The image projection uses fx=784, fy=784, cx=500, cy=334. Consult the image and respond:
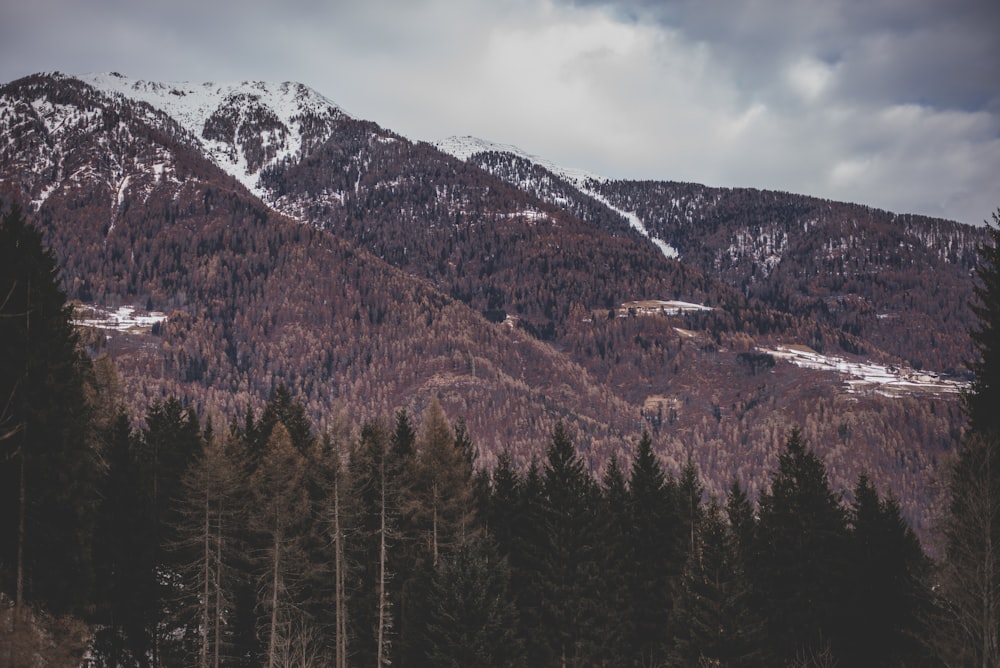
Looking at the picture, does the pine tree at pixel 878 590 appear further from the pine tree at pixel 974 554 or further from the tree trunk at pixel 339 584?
the tree trunk at pixel 339 584

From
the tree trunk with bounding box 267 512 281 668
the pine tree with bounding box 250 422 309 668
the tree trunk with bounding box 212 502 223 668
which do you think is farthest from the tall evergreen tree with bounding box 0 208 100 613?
the pine tree with bounding box 250 422 309 668

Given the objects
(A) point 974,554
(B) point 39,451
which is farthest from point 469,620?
(A) point 974,554

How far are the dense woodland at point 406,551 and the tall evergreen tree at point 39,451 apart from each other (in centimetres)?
8

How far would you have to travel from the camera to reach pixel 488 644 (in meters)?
35.5

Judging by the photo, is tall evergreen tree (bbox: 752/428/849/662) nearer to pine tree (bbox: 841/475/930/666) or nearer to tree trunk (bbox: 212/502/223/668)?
pine tree (bbox: 841/475/930/666)

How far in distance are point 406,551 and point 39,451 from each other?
25662 millimetres

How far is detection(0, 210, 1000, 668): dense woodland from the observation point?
28.2 metres

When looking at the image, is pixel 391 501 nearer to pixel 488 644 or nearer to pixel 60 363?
pixel 488 644

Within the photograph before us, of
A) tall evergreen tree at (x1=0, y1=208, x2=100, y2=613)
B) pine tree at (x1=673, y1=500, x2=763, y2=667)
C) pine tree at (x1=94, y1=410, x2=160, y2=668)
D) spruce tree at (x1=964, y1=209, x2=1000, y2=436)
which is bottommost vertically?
pine tree at (x1=94, y1=410, x2=160, y2=668)

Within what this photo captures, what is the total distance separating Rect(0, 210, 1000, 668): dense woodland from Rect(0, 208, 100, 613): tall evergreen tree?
0.26 feet

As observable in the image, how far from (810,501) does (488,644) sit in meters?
21.4

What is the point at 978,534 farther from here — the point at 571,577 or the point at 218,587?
the point at 218,587

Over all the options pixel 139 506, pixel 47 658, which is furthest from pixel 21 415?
pixel 139 506

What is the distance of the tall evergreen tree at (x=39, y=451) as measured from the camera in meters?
27.3
